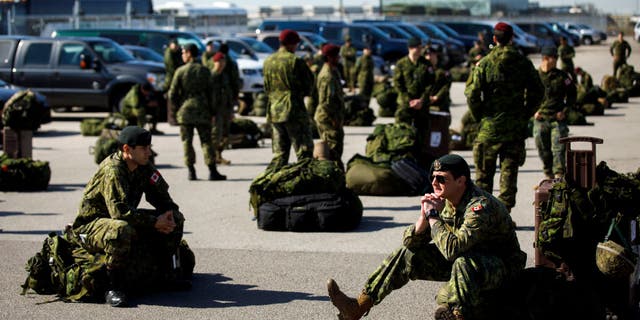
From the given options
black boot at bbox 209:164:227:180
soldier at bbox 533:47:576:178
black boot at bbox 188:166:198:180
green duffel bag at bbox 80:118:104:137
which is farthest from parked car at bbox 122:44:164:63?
soldier at bbox 533:47:576:178

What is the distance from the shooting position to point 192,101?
14.5 metres

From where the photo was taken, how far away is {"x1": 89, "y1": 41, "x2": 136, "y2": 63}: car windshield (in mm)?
24719

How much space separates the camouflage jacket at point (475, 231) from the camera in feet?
22.4

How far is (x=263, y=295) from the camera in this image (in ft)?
28.3

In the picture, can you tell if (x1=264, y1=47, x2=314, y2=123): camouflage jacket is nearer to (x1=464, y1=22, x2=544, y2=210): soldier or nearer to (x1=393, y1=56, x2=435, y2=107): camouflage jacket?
(x1=393, y1=56, x2=435, y2=107): camouflage jacket

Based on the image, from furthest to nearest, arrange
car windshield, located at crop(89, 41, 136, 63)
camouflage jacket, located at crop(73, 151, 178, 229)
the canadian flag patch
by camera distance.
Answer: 1. car windshield, located at crop(89, 41, 136, 63)
2. the canadian flag patch
3. camouflage jacket, located at crop(73, 151, 178, 229)

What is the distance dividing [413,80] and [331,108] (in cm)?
111

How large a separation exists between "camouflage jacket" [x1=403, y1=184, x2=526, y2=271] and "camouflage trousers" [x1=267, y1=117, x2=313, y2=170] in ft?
19.9

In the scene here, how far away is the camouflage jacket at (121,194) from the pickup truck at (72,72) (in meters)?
15.6

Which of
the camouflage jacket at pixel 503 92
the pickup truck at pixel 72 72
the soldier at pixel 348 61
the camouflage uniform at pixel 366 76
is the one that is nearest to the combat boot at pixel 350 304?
the camouflage jacket at pixel 503 92

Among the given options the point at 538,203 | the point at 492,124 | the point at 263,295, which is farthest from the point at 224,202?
the point at 538,203

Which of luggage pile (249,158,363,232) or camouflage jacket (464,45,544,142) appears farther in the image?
luggage pile (249,158,363,232)

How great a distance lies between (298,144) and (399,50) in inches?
1175

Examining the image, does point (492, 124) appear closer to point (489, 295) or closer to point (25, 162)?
point (489, 295)
